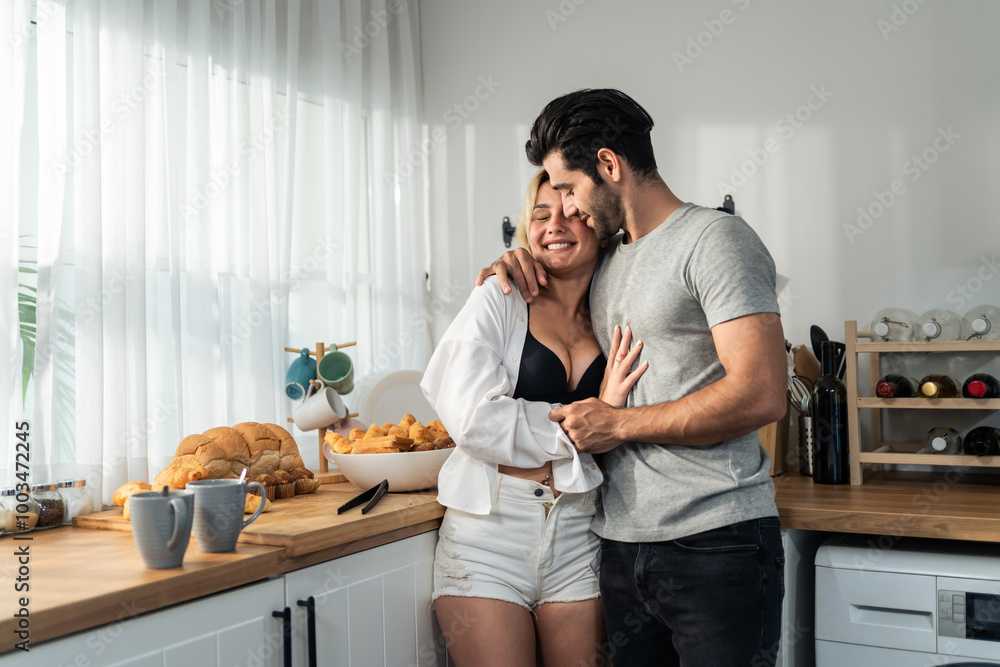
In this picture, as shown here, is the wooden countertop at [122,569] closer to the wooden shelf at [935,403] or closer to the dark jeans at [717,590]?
the dark jeans at [717,590]

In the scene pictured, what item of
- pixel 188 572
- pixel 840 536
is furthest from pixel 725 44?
pixel 188 572

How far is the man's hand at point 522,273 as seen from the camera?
4.94 ft

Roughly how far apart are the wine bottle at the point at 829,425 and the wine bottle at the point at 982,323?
306 mm

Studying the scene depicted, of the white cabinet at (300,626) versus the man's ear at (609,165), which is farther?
the man's ear at (609,165)

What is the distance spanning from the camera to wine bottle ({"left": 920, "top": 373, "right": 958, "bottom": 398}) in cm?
181

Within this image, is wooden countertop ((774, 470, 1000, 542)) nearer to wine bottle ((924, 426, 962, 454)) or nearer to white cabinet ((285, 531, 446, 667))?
wine bottle ((924, 426, 962, 454))

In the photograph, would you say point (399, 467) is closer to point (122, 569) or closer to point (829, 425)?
point (122, 569)

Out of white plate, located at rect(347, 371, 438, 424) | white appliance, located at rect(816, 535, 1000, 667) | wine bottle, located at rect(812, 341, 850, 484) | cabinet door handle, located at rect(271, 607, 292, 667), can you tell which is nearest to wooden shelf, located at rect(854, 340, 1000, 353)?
wine bottle, located at rect(812, 341, 850, 484)

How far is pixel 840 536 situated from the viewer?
5.51ft

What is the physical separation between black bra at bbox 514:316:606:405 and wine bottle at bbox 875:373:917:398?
0.80 metres

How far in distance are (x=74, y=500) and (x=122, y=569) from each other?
50cm

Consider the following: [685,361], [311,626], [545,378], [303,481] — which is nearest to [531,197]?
[545,378]

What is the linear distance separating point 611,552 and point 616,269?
20.2 inches

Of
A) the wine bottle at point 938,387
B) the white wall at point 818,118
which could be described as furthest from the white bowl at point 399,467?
the white wall at point 818,118
